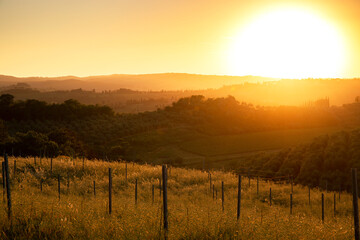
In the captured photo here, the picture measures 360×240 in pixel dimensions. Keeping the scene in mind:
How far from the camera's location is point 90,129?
81875mm

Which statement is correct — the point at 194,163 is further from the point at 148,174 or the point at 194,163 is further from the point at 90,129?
the point at 148,174

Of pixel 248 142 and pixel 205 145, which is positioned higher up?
pixel 248 142

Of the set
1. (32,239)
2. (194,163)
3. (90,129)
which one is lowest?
(194,163)

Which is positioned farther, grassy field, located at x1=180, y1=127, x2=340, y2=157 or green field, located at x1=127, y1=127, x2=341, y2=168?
grassy field, located at x1=180, y1=127, x2=340, y2=157

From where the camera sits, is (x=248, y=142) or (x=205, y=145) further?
(x=248, y=142)

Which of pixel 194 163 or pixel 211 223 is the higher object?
pixel 211 223

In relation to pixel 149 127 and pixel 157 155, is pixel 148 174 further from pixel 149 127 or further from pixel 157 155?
pixel 149 127

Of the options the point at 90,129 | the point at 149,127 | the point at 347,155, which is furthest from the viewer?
the point at 149,127

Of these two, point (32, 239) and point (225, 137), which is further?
point (225, 137)

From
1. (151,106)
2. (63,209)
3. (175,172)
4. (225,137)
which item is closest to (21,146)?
(175,172)

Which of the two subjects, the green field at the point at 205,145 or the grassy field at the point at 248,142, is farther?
the grassy field at the point at 248,142

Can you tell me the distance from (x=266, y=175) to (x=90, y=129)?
167ft

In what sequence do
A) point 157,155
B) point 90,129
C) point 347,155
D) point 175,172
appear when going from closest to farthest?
1. point 175,172
2. point 347,155
3. point 157,155
4. point 90,129

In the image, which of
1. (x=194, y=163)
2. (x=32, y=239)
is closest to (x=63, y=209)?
(x=32, y=239)
